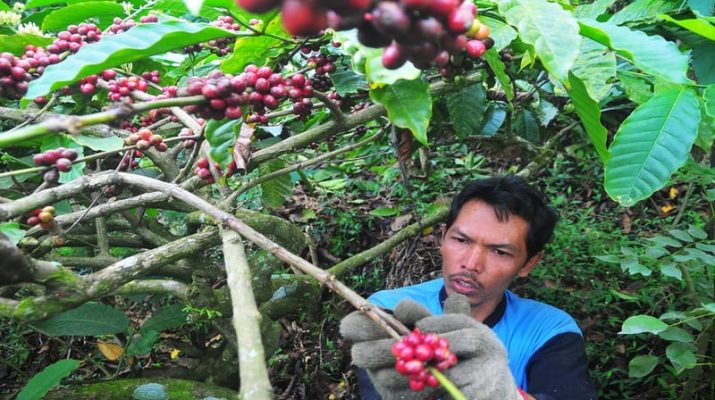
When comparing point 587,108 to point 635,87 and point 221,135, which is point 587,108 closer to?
point 635,87

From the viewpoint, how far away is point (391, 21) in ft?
1.69

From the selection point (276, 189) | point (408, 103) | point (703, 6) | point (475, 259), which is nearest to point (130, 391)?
point (276, 189)

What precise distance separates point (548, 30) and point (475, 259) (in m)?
1.25

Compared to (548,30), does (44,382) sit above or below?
below

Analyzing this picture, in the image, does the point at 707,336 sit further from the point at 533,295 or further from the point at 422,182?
the point at 422,182

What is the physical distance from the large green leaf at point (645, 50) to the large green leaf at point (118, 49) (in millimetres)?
647

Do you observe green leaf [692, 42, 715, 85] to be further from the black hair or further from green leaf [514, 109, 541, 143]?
green leaf [514, 109, 541, 143]

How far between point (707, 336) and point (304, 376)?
1.86 metres

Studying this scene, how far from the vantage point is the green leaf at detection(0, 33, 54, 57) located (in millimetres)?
1459

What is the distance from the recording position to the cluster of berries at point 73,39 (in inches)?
55.8

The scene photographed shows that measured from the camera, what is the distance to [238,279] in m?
0.92

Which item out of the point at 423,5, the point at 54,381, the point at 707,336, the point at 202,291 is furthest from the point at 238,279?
the point at 707,336

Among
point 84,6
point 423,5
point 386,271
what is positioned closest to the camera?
point 423,5

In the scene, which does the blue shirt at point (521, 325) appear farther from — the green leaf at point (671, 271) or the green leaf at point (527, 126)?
the green leaf at point (527, 126)
